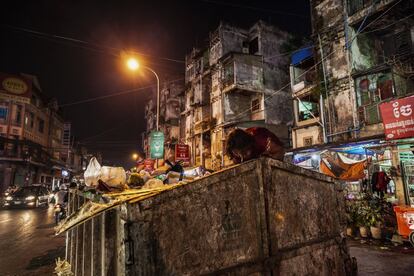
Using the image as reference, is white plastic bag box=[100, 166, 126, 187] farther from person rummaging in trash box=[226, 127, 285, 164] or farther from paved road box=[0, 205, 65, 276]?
paved road box=[0, 205, 65, 276]

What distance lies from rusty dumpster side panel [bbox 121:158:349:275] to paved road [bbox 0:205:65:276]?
651 cm

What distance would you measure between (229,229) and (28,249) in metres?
9.82

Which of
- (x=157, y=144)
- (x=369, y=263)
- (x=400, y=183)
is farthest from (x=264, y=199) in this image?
(x=157, y=144)

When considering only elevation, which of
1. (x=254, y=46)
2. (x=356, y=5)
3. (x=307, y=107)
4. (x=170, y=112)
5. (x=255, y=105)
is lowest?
(x=307, y=107)

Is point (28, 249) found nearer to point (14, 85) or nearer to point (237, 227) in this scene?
point (237, 227)

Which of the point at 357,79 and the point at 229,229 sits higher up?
the point at 357,79

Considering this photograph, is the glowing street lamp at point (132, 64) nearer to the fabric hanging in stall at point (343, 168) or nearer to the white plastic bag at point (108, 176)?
the fabric hanging in stall at point (343, 168)

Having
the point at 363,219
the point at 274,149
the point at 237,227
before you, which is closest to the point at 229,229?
the point at 237,227

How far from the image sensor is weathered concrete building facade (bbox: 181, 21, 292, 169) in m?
28.1

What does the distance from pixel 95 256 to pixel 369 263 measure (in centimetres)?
753

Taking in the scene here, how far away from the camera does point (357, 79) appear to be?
17000 mm

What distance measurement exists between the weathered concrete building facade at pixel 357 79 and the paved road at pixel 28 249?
12.9 meters

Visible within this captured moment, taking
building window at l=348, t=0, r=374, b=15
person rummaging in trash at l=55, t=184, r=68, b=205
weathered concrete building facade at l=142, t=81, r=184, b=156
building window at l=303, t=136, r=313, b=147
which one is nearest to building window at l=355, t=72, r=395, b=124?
building window at l=348, t=0, r=374, b=15

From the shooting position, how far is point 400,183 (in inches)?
512
